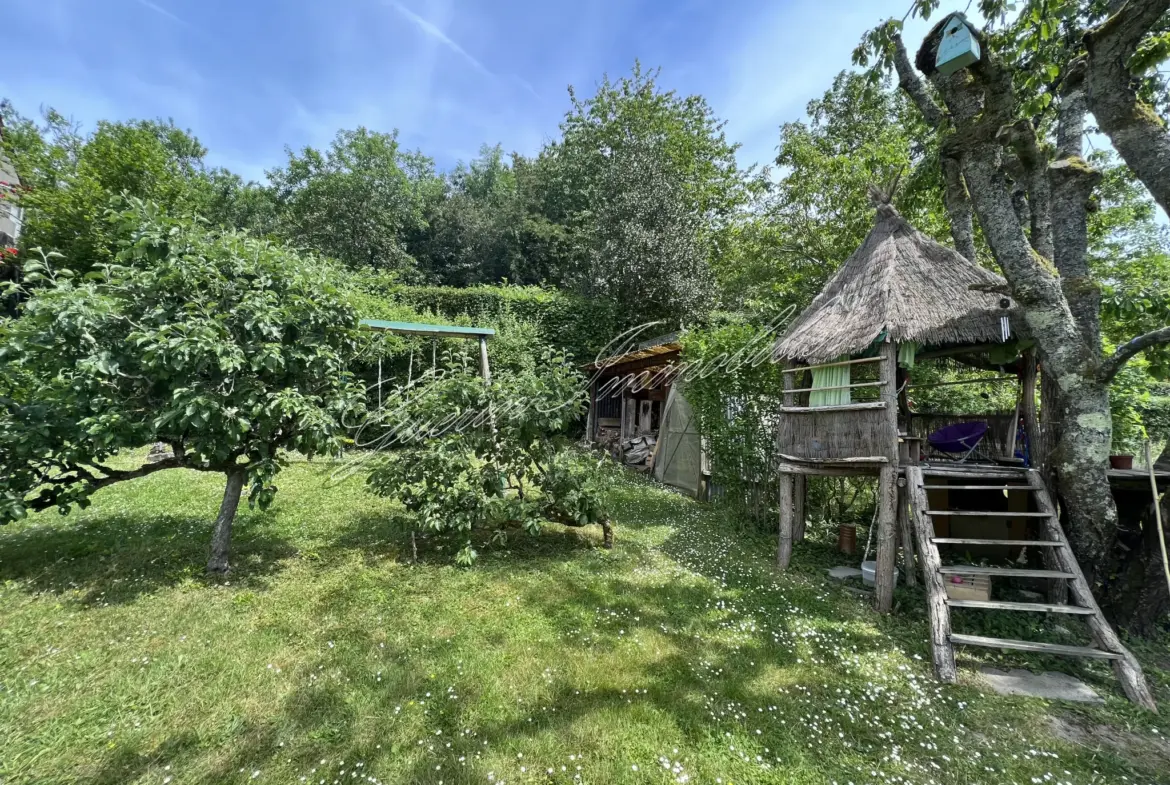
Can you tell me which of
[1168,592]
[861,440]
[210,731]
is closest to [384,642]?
[210,731]

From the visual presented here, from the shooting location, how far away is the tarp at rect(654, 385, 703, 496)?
9.23m

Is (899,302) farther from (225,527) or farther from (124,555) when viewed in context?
(124,555)

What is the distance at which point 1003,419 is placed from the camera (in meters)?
6.96

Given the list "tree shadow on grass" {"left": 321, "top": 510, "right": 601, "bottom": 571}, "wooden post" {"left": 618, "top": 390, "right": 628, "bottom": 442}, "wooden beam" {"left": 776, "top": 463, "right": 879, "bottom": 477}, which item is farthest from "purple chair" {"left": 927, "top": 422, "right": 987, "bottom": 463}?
"wooden post" {"left": 618, "top": 390, "right": 628, "bottom": 442}

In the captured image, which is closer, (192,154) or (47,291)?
(47,291)

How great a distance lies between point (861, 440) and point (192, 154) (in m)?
35.8

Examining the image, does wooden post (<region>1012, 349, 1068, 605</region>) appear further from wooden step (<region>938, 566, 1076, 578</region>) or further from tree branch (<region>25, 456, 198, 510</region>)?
tree branch (<region>25, 456, 198, 510</region>)

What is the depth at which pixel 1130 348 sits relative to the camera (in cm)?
370

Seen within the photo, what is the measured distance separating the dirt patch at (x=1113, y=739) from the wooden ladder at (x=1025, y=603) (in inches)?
17.8

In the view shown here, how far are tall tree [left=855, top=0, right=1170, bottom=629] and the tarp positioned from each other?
16.7ft

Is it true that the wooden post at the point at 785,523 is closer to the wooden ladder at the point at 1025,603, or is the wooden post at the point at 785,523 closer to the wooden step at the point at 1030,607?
the wooden ladder at the point at 1025,603

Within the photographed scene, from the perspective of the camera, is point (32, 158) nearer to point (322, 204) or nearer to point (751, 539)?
point (322, 204)

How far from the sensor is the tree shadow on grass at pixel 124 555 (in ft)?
13.4

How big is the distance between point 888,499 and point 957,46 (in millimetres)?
4200
